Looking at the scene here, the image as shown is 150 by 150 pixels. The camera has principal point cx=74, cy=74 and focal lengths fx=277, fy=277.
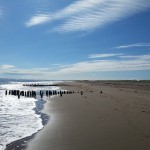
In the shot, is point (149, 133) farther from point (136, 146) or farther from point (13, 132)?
point (13, 132)

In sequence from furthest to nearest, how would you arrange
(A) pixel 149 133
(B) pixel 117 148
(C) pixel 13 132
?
(C) pixel 13 132 → (A) pixel 149 133 → (B) pixel 117 148

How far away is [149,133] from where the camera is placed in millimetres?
14688

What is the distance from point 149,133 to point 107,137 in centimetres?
235

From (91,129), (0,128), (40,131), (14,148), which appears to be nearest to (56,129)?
(40,131)

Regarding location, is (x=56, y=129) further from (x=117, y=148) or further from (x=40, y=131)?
(x=117, y=148)

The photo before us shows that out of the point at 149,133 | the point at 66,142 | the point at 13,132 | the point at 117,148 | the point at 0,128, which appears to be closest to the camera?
the point at 117,148

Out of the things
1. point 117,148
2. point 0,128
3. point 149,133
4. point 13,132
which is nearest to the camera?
point 117,148

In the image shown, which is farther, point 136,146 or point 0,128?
point 0,128

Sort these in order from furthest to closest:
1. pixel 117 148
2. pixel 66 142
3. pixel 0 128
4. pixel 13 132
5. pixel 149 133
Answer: pixel 0 128 → pixel 13 132 → pixel 149 133 → pixel 66 142 → pixel 117 148

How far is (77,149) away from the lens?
1206 cm

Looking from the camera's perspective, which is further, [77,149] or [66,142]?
[66,142]

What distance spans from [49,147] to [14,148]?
5.15ft

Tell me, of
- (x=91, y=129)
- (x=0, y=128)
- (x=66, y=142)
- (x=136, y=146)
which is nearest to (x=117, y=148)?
(x=136, y=146)

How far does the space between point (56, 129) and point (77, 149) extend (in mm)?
5232
